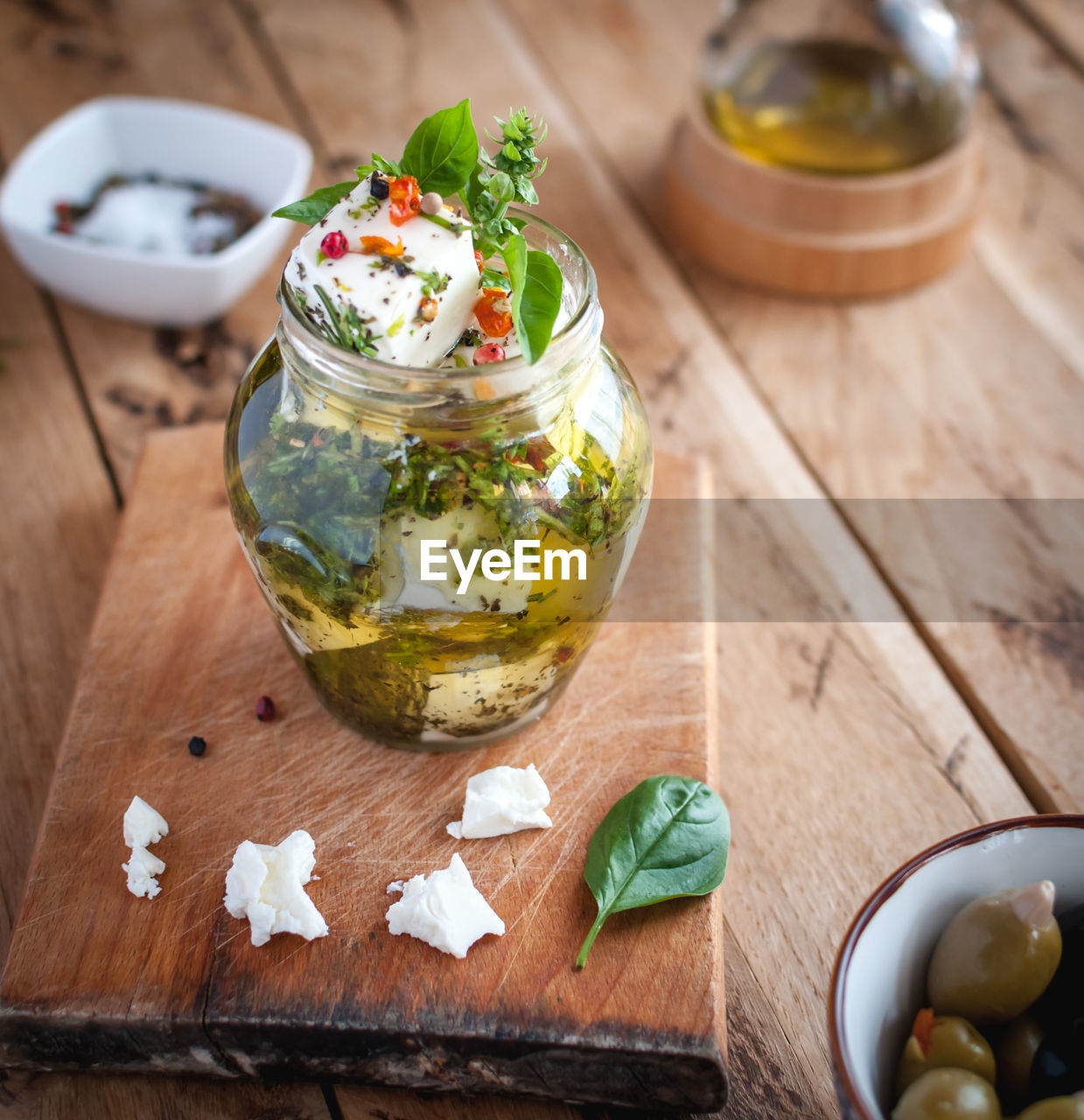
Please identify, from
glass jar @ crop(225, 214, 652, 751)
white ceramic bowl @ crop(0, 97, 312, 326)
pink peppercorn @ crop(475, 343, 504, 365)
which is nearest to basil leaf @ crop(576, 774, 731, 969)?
glass jar @ crop(225, 214, 652, 751)

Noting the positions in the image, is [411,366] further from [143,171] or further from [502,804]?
[143,171]

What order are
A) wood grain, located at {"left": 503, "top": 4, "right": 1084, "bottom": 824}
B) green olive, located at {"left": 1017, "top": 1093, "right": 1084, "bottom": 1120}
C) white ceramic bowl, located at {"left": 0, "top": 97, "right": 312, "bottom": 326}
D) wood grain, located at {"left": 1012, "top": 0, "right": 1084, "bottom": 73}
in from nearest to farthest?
green olive, located at {"left": 1017, "top": 1093, "right": 1084, "bottom": 1120}, wood grain, located at {"left": 503, "top": 4, "right": 1084, "bottom": 824}, white ceramic bowl, located at {"left": 0, "top": 97, "right": 312, "bottom": 326}, wood grain, located at {"left": 1012, "top": 0, "right": 1084, "bottom": 73}

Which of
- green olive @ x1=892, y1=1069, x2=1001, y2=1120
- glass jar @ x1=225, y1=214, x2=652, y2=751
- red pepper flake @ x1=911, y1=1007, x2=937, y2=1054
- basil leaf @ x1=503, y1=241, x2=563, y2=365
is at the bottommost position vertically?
red pepper flake @ x1=911, y1=1007, x2=937, y2=1054

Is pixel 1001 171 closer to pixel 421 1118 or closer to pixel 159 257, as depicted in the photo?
pixel 159 257

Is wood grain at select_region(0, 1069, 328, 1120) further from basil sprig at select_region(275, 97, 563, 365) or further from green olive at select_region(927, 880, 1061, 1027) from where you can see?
basil sprig at select_region(275, 97, 563, 365)

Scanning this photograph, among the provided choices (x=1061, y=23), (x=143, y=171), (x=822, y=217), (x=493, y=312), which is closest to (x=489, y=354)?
(x=493, y=312)

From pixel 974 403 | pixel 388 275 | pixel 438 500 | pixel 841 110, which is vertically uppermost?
pixel 388 275
